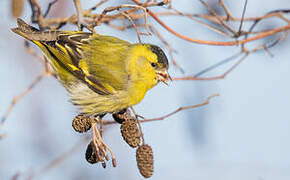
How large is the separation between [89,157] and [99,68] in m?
0.94

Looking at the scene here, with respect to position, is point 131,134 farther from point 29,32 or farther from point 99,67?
point 29,32

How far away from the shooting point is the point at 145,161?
2408mm

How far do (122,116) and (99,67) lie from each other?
1.97 ft

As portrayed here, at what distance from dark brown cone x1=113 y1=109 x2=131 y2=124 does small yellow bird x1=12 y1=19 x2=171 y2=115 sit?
11 centimetres

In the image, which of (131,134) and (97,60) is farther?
(97,60)

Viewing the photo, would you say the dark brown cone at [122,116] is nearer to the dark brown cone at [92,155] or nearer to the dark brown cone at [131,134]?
the dark brown cone at [131,134]

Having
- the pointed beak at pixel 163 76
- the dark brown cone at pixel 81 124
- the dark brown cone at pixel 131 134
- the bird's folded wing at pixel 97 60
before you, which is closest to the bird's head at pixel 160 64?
the pointed beak at pixel 163 76

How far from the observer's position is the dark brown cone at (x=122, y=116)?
264cm

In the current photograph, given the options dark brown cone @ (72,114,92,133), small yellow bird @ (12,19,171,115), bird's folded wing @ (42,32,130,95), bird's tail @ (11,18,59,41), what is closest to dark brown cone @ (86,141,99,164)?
dark brown cone @ (72,114,92,133)

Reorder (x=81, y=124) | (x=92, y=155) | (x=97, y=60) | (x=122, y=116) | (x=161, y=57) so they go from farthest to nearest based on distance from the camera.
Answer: (x=97, y=60)
(x=161, y=57)
(x=122, y=116)
(x=81, y=124)
(x=92, y=155)

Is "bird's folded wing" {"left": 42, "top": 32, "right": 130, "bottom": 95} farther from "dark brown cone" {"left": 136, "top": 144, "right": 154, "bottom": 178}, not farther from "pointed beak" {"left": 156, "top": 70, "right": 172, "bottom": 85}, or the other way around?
"dark brown cone" {"left": 136, "top": 144, "right": 154, "bottom": 178}

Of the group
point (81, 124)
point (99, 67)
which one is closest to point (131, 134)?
point (81, 124)

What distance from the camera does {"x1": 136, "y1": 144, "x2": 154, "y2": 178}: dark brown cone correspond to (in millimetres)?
2406

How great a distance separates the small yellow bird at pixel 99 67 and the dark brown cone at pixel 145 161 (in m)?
0.56
